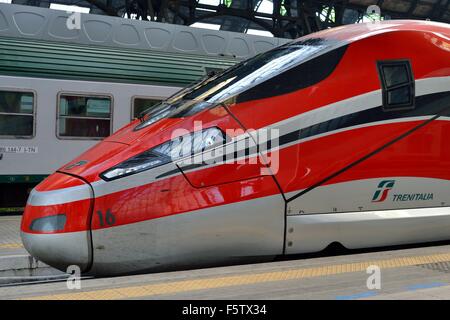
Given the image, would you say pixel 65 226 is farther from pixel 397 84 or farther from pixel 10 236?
pixel 10 236

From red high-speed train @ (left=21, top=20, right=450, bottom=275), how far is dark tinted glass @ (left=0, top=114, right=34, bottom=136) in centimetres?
513

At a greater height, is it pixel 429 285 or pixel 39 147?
pixel 39 147

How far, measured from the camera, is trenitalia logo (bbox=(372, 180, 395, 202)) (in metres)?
5.44

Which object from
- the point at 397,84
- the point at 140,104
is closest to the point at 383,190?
the point at 397,84

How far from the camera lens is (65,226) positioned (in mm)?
4445

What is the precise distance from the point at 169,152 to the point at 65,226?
1080 millimetres

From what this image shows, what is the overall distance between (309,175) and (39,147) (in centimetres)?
660

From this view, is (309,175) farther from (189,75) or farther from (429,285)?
(189,75)

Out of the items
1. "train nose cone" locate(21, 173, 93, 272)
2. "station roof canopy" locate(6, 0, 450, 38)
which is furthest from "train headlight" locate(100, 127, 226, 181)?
"station roof canopy" locate(6, 0, 450, 38)

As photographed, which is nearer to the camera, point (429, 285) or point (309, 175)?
point (429, 285)
